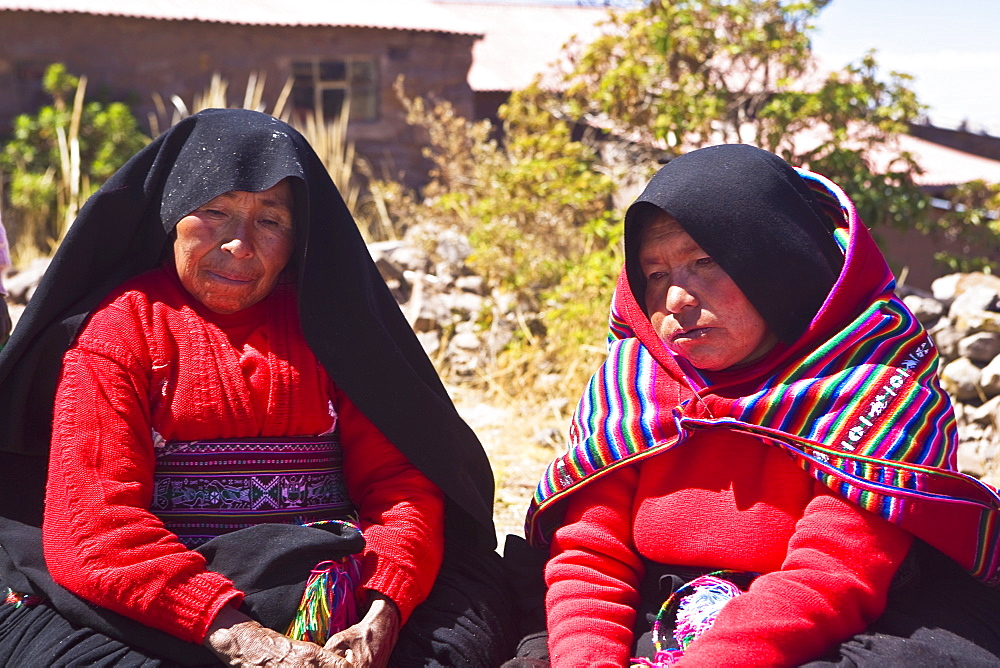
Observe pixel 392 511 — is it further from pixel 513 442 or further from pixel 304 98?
pixel 304 98

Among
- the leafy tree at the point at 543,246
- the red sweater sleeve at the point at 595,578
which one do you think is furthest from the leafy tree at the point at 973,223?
the red sweater sleeve at the point at 595,578

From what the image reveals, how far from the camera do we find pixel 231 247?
88.1 inches

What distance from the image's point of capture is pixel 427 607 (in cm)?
238

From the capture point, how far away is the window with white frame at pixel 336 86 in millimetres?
12227

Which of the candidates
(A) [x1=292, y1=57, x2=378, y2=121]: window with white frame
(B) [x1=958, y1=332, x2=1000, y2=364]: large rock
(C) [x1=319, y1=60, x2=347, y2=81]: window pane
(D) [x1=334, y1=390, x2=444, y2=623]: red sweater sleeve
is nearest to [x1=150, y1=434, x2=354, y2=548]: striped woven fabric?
(D) [x1=334, y1=390, x2=444, y2=623]: red sweater sleeve

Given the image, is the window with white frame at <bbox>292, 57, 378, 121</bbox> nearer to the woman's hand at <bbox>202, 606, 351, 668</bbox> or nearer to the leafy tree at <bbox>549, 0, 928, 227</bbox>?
the leafy tree at <bbox>549, 0, 928, 227</bbox>

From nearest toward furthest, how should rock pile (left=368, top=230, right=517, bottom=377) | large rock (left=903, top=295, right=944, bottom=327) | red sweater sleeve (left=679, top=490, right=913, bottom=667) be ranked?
red sweater sleeve (left=679, top=490, right=913, bottom=667), large rock (left=903, top=295, right=944, bottom=327), rock pile (left=368, top=230, right=517, bottom=377)

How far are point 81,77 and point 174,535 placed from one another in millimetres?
10063

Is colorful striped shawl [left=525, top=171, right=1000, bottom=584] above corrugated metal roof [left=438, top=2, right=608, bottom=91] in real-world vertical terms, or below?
below

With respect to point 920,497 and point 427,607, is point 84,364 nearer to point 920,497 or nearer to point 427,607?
point 427,607

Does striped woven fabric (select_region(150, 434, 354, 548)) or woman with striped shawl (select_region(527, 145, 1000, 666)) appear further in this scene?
striped woven fabric (select_region(150, 434, 354, 548))

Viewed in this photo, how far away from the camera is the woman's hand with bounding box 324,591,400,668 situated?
2086 mm

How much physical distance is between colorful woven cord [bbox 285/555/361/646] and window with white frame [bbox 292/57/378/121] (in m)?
10.6

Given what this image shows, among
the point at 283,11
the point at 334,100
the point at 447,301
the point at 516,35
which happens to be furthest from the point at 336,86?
the point at 447,301
